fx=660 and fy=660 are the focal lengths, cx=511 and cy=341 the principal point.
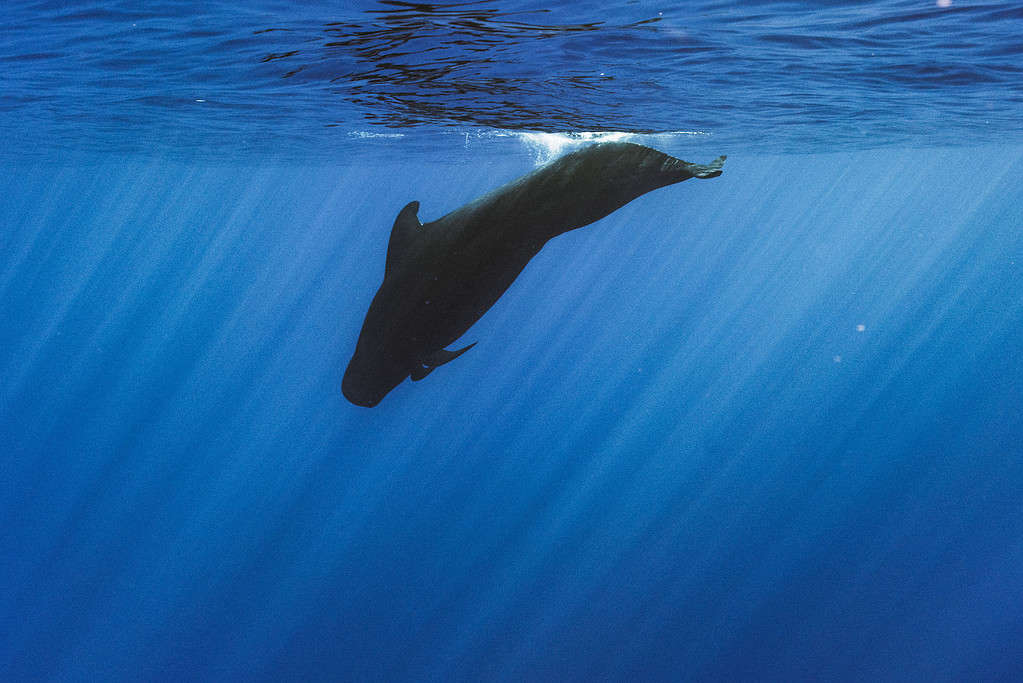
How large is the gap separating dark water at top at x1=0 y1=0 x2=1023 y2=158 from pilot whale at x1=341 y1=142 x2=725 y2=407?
4.76m

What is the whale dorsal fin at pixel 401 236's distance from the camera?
4.09m

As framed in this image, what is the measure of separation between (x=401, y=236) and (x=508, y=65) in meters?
7.65

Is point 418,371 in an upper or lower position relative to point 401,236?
lower

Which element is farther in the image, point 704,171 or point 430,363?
point 430,363

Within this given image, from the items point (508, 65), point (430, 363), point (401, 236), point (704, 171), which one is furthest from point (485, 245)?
point (508, 65)

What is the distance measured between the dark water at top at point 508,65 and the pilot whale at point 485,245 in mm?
4762

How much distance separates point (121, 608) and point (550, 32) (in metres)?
50.7

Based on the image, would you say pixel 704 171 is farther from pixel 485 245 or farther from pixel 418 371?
pixel 418 371

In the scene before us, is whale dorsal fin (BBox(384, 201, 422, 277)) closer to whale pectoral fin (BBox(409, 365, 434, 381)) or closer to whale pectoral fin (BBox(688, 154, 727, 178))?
whale pectoral fin (BBox(409, 365, 434, 381))

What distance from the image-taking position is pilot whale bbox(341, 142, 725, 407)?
3738 millimetres

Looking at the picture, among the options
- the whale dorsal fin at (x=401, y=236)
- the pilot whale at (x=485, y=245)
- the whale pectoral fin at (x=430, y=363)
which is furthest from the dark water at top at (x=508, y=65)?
the whale pectoral fin at (x=430, y=363)

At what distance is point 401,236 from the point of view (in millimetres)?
4168

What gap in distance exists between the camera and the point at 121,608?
148ft

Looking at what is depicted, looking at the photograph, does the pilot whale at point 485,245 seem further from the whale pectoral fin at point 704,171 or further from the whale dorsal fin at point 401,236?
the whale dorsal fin at point 401,236
